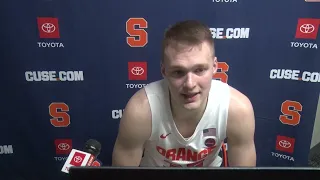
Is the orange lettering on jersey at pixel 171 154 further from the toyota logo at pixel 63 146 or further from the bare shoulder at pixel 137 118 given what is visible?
the toyota logo at pixel 63 146

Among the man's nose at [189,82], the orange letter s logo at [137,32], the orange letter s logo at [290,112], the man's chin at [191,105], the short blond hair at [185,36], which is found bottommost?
the orange letter s logo at [290,112]

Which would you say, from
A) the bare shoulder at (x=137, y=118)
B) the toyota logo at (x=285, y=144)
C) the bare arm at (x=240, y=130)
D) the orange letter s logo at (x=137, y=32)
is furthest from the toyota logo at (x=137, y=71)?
the toyota logo at (x=285, y=144)

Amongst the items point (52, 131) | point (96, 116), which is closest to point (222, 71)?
point (96, 116)

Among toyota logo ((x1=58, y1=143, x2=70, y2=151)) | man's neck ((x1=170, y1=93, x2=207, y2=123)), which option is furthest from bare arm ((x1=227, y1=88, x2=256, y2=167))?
toyota logo ((x1=58, y1=143, x2=70, y2=151))

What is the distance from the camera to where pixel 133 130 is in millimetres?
1309

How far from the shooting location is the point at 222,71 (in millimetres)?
1884

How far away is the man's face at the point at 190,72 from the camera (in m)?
1.11

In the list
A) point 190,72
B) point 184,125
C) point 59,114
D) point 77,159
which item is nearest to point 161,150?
point 184,125

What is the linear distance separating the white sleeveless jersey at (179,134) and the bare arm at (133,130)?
3 cm

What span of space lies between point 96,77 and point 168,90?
0.62 meters

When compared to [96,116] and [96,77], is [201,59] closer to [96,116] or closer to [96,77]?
[96,77]

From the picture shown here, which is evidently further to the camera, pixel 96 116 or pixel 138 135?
pixel 96 116

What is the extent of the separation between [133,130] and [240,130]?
15.7 inches

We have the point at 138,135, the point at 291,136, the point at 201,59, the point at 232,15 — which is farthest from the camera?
the point at 291,136
